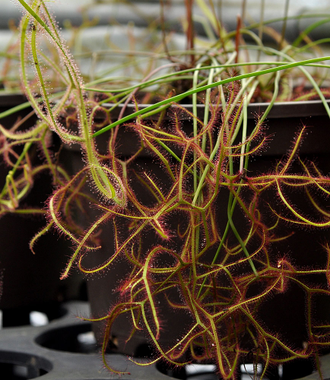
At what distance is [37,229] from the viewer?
0.62 meters

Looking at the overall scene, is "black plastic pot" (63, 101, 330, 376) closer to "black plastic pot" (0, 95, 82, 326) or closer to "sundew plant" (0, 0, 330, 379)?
"sundew plant" (0, 0, 330, 379)

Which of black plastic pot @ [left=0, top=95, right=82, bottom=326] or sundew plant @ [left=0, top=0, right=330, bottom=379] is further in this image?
black plastic pot @ [left=0, top=95, right=82, bottom=326]

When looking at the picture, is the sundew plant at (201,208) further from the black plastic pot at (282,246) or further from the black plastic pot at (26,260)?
the black plastic pot at (26,260)

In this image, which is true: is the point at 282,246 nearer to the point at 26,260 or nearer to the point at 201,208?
the point at 201,208

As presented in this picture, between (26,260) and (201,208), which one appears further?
(26,260)

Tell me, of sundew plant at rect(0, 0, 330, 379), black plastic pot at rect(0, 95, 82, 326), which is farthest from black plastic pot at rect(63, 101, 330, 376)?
black plastic pot at rect(0, 95, 82, 326)

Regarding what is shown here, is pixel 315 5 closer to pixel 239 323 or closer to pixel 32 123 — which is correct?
pixel 32 123

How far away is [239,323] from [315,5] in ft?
3.46

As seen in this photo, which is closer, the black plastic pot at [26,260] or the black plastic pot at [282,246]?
the black plastic pot at [282,246]

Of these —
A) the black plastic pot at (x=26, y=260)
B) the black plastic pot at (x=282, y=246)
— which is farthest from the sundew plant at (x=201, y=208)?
the black plastic pot at (x=26, y=260)

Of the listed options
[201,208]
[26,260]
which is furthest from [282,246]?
[26,260]

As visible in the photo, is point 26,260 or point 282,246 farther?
point 26,260

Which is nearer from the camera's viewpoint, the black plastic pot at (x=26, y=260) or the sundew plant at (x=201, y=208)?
the sundew plant at (x=201, y=208)

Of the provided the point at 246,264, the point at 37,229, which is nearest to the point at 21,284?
the point at 37,229
